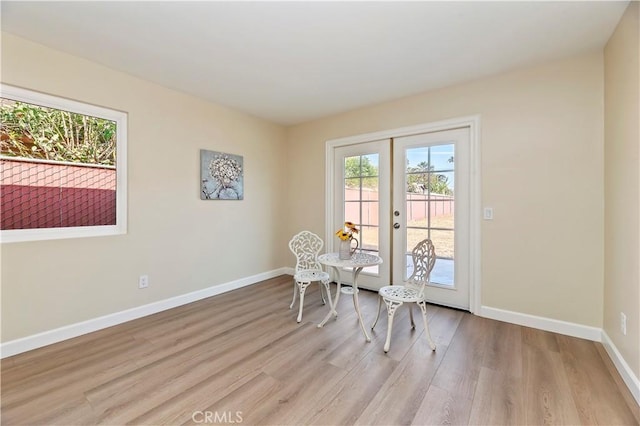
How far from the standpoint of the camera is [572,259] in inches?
95.5

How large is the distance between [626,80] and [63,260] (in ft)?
14.8

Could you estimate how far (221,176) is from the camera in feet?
11.8

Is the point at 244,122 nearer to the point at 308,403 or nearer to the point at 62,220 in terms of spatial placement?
the point at 62,220

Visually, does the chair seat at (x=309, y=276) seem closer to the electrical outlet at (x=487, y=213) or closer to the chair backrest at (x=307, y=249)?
the chair backrest at (x=307, y=249)

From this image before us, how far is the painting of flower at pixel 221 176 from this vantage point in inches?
134

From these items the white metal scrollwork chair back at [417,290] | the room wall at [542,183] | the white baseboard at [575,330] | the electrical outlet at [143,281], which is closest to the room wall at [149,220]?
the electrical outlet at [143,281]

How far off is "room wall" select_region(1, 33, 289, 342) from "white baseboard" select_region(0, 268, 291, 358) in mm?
53

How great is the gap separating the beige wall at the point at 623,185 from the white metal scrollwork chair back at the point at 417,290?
119 cm

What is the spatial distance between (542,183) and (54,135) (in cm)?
437

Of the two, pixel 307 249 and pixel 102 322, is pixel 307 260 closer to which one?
pixel 307 249

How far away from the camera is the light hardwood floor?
1535mm

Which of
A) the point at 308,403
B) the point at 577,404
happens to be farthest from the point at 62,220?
the point at 577,404

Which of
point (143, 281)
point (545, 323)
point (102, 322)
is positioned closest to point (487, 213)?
point (545, 323)

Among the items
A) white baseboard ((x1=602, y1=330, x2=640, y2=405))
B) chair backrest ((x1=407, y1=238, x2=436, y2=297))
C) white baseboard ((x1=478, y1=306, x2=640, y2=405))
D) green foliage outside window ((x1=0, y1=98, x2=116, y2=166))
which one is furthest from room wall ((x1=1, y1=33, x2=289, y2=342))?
white baseboard ((x1=602, y1=330, x2=640, y2=405))
